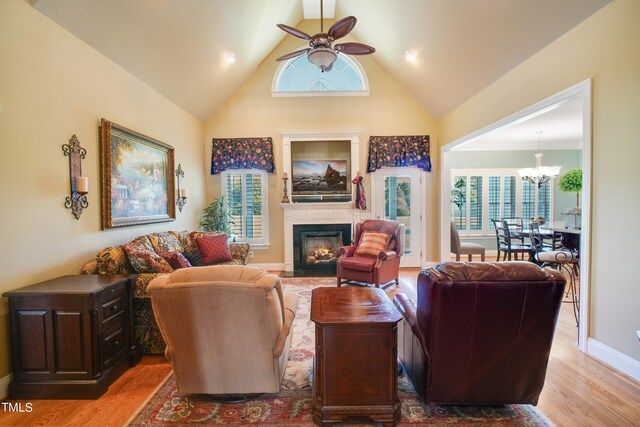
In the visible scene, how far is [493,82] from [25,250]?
5.41 metres

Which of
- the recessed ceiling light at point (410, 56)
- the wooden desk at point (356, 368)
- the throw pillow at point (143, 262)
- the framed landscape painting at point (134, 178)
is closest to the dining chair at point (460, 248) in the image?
the recessed ceiling light at point (410, 56)

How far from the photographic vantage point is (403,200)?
587 cm

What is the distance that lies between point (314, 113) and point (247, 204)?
90.4 inches

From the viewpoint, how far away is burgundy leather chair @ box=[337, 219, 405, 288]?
4305 millimetres

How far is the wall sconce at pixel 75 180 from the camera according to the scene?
2623 mm

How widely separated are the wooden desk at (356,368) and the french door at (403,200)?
424cm

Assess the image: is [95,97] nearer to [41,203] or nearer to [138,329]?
[41,203]

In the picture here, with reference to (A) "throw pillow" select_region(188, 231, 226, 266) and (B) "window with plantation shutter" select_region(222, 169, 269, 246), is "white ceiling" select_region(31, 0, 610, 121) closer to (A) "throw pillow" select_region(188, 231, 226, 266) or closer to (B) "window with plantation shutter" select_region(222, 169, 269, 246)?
(B) "window with plantation shutter" select_region(222, 169, 269, 246)

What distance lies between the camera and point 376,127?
5.79m

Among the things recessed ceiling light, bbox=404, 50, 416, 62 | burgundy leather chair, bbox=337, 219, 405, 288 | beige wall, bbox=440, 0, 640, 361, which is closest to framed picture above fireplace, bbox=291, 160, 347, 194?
burgundy leather chair, bbox=337, 219, 405, 288

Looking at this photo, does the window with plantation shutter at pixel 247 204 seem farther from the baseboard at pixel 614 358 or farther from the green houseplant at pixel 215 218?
the baseboard at pixel 614 358

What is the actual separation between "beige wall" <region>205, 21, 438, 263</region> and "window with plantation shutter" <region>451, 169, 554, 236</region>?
198cm

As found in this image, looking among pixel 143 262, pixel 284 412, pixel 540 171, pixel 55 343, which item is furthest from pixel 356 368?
pixel 540 171

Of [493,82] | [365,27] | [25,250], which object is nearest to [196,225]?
[25,250]
